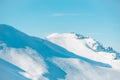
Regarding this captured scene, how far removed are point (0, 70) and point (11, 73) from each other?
21.2 feet

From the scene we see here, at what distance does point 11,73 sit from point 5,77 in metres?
8.41

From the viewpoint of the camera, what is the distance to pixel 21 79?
198 meters

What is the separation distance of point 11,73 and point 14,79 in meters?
8.15

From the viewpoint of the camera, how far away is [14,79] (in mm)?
192250

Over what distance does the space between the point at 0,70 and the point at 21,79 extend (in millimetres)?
13127

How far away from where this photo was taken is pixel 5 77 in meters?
192

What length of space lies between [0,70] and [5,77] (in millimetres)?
8977

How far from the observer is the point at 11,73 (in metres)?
200

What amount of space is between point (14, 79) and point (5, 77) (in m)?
5.04
